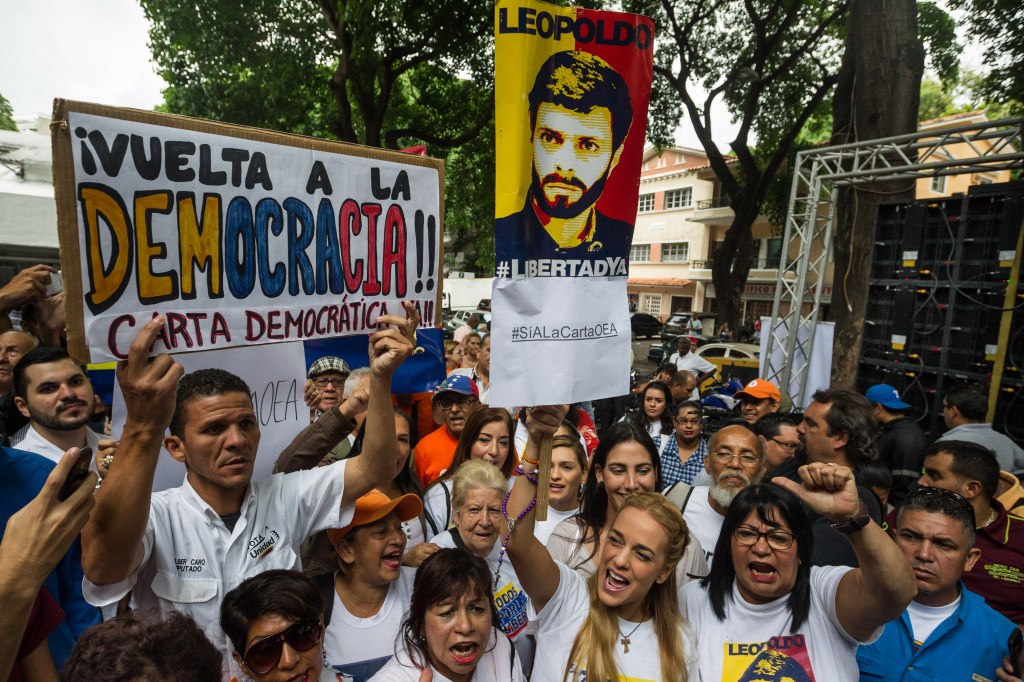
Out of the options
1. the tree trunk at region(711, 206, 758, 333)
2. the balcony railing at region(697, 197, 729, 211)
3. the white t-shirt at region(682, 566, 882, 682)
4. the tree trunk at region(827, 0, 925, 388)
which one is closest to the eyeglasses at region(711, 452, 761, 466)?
the white t-shirt at region(682, 566, 882, 682)

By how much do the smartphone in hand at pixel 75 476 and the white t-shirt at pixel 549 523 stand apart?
197cm

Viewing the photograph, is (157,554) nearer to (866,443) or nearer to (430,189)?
(430,189)

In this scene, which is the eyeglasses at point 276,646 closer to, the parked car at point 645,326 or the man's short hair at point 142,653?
the man's short hair at point 142,653

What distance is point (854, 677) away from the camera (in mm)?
2059

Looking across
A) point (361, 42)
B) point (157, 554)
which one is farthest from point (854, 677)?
point (361, 42)

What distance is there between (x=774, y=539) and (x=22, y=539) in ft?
7.07

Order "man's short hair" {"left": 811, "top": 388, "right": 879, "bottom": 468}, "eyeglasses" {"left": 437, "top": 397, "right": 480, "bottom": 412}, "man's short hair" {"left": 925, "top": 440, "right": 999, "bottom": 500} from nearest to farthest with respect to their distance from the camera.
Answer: "man's short hair" {"left": 925, "top": 440, "right": 999, "bottom": 500} < "man's short hair" {"left": 811, "top": 388, "right": 879, "bottom": 468} < "eyeglasses" {"left": 437, "top": 397, "right": 480, "bottom": 412}

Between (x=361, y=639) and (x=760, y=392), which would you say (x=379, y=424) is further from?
(x=760, y=392)

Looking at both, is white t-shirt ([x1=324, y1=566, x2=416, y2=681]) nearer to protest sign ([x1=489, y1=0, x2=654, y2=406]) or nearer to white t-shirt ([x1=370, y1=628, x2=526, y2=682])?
white t-shirt ([x1=370, y1=628, x2=526, y2=682])

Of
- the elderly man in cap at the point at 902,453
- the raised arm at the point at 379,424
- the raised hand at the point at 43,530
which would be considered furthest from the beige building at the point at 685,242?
the raised hand at the point at 43,530

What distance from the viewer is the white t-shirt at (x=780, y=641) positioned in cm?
204

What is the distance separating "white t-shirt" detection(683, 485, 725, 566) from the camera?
3.04m

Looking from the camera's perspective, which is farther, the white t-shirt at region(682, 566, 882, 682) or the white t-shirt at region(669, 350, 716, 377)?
the white t-shirt at region(669, 350, 716, 377)

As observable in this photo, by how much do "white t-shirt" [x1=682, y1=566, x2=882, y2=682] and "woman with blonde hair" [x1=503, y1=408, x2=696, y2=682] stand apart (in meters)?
0.08
